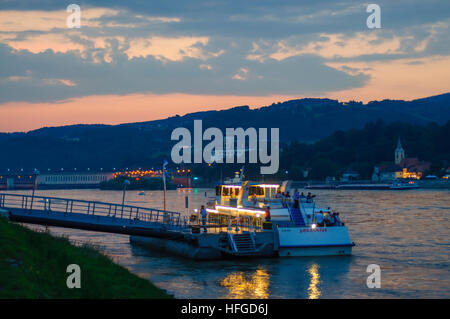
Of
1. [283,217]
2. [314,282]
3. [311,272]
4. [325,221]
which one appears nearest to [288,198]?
[283,217]

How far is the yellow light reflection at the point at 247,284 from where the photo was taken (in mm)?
30734

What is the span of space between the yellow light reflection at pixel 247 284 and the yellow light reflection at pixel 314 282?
2032 mm

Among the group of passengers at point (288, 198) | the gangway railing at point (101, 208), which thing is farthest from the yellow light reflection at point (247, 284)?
the gangway railing at point (101, 208)

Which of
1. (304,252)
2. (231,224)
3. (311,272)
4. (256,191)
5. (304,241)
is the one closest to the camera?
(311,272)

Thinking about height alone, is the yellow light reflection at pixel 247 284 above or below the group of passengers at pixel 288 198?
below

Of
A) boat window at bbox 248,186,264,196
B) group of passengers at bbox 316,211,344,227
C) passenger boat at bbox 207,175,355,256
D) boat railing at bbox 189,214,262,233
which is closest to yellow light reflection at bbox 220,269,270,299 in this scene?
passenger boat at bbox 207,175,355,256

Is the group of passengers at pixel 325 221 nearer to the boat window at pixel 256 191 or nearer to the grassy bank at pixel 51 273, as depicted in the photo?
the boat window at pixel 256 191

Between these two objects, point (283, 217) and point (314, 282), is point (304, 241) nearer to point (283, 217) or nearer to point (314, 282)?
point (283, 217)

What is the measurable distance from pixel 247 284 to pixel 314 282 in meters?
3.38

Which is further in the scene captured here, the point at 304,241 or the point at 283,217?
the point at 283,217

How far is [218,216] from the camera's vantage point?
47.7 meters

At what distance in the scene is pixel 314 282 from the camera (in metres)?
33.8

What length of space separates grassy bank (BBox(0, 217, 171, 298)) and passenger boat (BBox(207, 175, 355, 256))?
50.8ft
